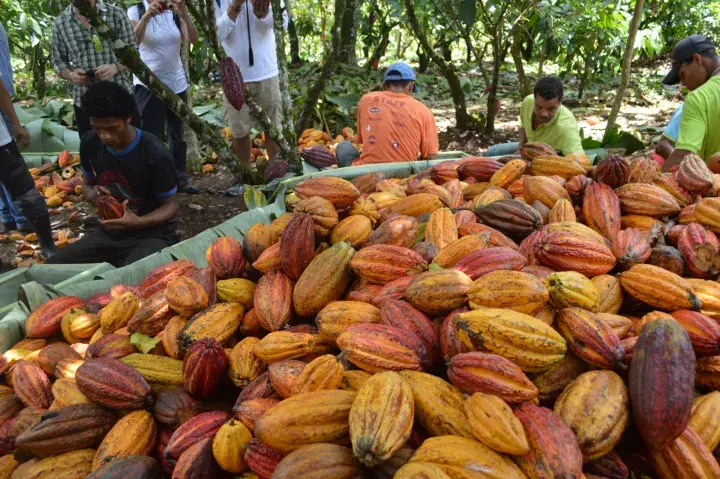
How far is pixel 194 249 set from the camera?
2.61m

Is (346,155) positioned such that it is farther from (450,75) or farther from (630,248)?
(630,248)

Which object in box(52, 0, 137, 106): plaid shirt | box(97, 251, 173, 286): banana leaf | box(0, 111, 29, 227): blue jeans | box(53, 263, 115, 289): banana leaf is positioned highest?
box(52, 0, 137, 106): plaid shirt

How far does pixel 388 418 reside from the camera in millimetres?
1053

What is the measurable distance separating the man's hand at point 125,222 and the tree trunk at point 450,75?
3.92 m

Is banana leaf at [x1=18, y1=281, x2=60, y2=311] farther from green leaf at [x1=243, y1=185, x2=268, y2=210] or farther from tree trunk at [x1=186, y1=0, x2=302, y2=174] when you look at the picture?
tree trunk at [x1=186, y1=0, x2=302, y2=174]

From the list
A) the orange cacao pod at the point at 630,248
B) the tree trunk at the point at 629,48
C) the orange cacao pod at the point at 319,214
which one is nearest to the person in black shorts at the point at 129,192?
the orange cacao pod at the point at 319,214

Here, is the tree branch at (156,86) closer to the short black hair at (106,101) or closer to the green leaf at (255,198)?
the short black hair at (106,101)

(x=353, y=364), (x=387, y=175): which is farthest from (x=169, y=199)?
(x=353, y=364)

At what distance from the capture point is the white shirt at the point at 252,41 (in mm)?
4746

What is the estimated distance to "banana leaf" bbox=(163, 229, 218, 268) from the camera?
2555 millimetres

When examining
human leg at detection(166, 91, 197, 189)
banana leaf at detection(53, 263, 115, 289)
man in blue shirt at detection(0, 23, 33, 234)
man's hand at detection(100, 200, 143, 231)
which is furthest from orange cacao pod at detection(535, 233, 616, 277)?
man in blue shirt at detection(0, 23, 33, 234)

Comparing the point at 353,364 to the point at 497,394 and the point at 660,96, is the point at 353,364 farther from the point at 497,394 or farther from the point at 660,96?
the point at 660,96

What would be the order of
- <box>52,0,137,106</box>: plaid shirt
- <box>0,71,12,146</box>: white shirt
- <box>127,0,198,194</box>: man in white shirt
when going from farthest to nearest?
<box>127,0,198,194</box>: man in white shirt → <box>52,0,137,106</box>: plaid shirt → <box>0,71,12,146</box>: white shirt

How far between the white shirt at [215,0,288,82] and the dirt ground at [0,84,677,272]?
4.61ft
